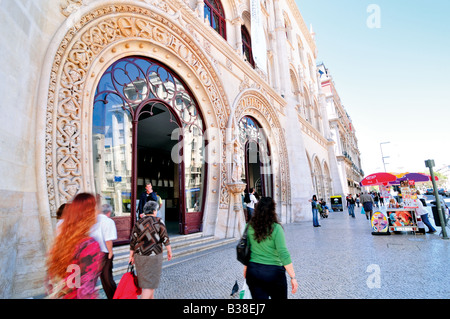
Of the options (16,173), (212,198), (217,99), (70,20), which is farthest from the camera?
(217,99)

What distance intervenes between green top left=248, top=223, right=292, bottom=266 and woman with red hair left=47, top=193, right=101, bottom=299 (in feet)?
5.13

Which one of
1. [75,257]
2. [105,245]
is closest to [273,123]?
→ [105,245]

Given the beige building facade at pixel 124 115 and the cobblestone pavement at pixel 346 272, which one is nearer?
the cobblestone pavement at pixel 346 272

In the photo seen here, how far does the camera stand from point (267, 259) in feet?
6.81

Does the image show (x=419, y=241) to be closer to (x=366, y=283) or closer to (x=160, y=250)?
(x=366, y=283)

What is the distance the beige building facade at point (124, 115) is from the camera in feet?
10.8

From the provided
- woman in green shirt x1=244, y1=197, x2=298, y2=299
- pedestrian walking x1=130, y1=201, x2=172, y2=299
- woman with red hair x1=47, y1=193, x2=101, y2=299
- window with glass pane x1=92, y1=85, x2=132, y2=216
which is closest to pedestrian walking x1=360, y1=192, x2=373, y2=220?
window with glass pane x1=92, y1=85, x2=132, y2=216

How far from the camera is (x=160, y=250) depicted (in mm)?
2518

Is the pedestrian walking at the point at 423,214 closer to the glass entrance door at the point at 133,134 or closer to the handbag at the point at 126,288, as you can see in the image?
the glass entrance door at the point at 133,134

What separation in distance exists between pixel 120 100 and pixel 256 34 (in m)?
8.87

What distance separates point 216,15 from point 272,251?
11.4 meters

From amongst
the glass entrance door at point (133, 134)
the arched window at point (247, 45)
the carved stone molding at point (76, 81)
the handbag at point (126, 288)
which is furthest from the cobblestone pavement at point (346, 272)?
the arched window at point (247, 45)

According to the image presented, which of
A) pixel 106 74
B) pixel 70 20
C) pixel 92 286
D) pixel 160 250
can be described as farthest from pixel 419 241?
pixel 70 20

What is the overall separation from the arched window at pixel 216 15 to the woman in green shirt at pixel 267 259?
33.5 ft
